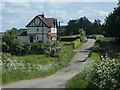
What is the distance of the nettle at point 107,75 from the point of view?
14.9 meters

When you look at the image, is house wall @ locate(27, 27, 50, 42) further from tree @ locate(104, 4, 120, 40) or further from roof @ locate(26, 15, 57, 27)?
tree @ locate(104, 4, 120, 40)

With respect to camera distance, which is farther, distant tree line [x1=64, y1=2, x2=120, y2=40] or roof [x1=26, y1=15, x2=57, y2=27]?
roof [x1=26, y1=15, x2=57, y2=27]

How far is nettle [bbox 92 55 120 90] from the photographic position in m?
14.9

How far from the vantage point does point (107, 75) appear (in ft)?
51.0

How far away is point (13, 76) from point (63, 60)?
56.8 ft

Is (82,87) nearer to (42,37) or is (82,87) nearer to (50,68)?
(50,68)

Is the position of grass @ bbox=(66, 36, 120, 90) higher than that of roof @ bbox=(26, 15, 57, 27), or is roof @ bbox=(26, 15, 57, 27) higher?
roof @ bbox=(26, 15, 57, 27)

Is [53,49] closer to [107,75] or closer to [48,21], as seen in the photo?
[107,75]

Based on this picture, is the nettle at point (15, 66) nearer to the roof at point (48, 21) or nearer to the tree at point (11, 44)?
the tree at point (11, 44)

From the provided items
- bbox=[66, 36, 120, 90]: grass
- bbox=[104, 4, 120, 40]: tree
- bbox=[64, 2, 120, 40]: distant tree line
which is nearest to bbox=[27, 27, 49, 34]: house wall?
bbox=[64, 2, 120, 40]: distant tree line

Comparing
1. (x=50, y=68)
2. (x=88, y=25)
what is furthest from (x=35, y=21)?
(x=50, y=68)

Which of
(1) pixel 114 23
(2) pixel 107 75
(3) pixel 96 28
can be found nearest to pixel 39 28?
(1) pixel 114 23

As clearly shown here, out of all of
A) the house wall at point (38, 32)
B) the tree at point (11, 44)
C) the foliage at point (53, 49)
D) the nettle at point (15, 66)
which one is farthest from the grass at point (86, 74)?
the house wall at point (38, 32)

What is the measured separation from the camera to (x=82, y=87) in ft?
61.3
